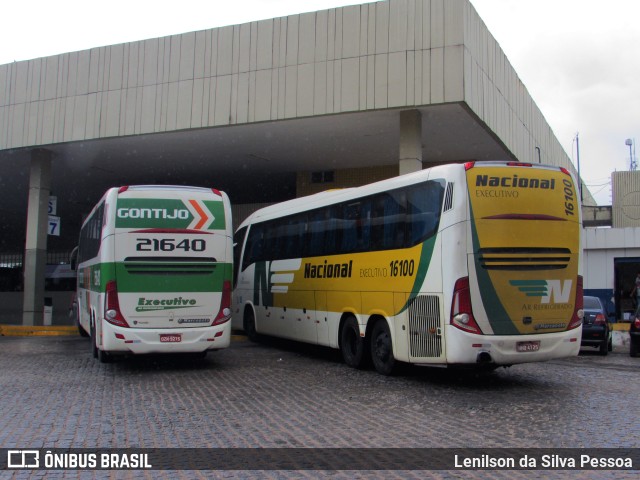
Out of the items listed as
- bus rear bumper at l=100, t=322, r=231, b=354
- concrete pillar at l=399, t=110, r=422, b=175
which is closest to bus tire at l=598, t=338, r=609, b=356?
concrete pillar at l=399, t=110, r=422, b=175

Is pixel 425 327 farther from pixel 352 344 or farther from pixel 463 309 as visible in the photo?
pixel 352 344

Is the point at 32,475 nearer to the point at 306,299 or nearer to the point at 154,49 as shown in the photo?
the point at 306,299

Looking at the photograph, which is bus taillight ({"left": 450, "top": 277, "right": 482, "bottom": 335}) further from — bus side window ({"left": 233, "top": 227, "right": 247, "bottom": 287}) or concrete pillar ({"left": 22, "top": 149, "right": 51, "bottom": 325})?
concrete pillar ({"left": 22, "top": 149, "right": 51, "bottom": 325})

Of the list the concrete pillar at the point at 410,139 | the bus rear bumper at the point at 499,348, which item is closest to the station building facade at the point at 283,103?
the concrete pillar at the point at 410,139

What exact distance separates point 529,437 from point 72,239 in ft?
168

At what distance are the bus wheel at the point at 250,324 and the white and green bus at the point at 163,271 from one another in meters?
4.76

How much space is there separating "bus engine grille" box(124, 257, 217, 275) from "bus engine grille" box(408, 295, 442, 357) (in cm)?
386

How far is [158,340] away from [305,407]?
13.0 ft

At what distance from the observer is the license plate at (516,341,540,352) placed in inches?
365

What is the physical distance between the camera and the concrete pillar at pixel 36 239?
2102 centimetres

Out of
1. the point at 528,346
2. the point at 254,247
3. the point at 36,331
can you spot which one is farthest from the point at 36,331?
the point at 528,346

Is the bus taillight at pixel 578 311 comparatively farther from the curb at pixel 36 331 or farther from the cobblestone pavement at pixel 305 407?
the curb at pixel 36 331

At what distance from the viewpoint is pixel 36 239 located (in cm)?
2127

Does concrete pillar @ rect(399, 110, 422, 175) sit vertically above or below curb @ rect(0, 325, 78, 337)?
above
